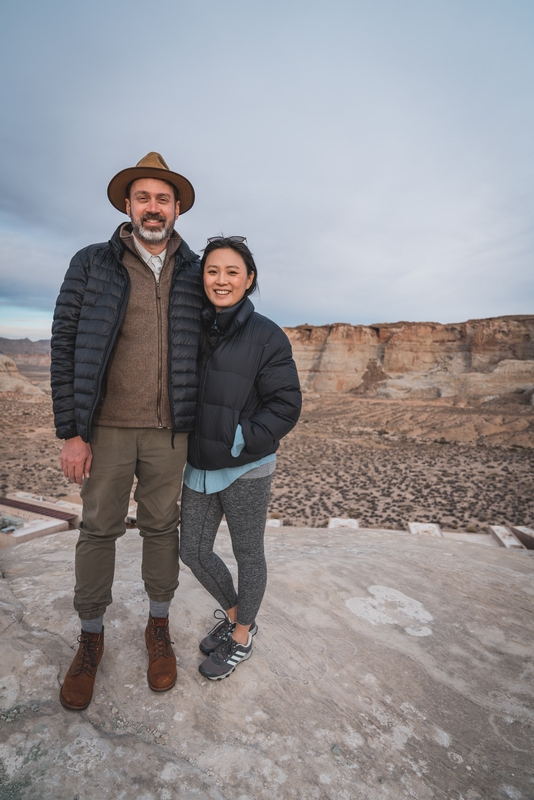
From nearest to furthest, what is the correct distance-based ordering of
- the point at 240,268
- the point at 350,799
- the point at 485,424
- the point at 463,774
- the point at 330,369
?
the point at 350,799
the point at 463,774
the point at 240,268
the point at 485,424
the point at 330,369

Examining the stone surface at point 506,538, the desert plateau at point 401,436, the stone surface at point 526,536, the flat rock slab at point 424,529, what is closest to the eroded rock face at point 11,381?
the desert plateau at point 401,436

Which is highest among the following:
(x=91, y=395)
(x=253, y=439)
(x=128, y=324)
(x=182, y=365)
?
(x=128, y=324)

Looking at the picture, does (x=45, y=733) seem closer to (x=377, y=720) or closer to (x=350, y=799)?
(x=350, y=799)

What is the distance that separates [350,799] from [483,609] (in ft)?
6.35

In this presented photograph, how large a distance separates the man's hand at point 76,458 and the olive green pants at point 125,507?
1.5 inches

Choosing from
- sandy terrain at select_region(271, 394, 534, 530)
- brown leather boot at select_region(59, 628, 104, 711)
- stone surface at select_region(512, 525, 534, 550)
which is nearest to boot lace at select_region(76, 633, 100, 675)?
brown leather boot at select_region(59, 628, 104, 711)

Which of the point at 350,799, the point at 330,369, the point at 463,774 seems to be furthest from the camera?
the point at 330,369

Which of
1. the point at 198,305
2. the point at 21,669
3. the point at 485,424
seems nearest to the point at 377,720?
the point at 21,669

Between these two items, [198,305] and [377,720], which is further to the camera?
[198,305]

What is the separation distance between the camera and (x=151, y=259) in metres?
2.07

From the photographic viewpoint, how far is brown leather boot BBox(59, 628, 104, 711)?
177 cm

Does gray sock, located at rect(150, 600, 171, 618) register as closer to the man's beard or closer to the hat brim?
the man's beard

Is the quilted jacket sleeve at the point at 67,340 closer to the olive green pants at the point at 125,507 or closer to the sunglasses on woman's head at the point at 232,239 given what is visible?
the olive green pants at the point at 125,507

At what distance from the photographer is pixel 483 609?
300cm
